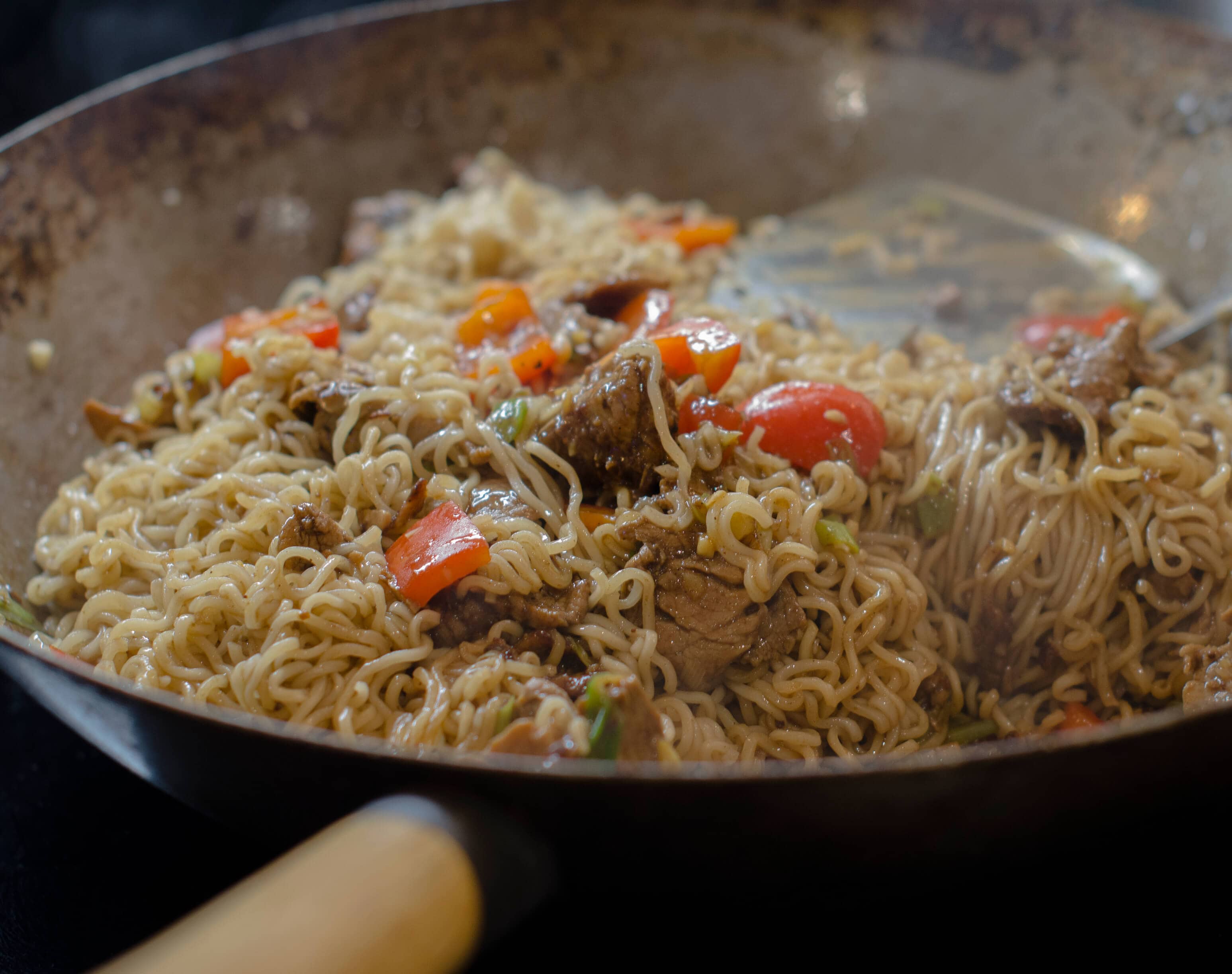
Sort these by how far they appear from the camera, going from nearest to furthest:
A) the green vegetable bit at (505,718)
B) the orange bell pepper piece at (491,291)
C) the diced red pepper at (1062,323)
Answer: the green vegetable bit at (505,718)
the orange bell pepper piece at (491,291)
the diced red pepper at (1062,323)

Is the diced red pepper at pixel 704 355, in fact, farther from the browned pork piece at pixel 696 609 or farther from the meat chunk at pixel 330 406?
the meat chunk at pixel 330 406

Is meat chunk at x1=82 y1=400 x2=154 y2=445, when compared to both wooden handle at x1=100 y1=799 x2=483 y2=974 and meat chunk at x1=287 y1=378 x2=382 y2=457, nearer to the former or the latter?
meat chunk at x1=287 y1=378 x2=382 y2=457

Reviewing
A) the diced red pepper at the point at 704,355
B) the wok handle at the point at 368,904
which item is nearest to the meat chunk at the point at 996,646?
the diced red pepper at the point at 704,355

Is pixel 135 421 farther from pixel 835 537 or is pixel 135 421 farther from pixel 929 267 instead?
pixel 929 267

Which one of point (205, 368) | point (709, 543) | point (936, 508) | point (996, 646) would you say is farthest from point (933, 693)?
point (205, 368)

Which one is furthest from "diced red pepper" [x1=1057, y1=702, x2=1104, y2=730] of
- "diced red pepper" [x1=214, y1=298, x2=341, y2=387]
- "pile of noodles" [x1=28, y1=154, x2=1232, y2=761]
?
"diced red pepper" [x1=214, y1=298, x2=341, y2=387]

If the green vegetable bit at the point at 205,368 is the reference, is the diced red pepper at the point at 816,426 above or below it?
below
